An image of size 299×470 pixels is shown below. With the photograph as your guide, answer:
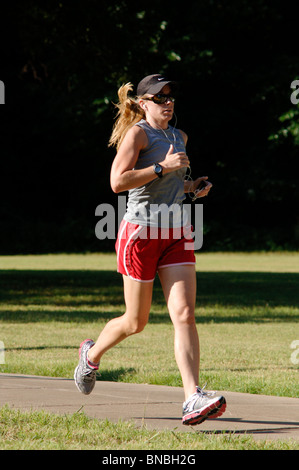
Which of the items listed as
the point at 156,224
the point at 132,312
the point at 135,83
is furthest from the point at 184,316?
the point at 135,83

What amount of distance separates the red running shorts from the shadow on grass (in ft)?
27.7

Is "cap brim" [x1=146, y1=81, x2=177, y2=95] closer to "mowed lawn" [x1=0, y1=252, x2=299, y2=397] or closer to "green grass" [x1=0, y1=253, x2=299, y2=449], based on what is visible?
"green grass" [x1=0, y1=253, x2=299, y2=449]

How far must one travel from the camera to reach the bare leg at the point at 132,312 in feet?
19.1

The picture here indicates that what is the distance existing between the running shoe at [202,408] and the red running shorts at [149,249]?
0.90 m

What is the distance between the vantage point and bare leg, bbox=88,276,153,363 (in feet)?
19.1

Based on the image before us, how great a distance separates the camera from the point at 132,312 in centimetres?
589

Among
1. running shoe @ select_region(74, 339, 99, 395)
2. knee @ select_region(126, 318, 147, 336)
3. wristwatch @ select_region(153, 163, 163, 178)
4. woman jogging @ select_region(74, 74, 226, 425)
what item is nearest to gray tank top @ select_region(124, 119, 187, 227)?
woman jogging @ select_region(74, 74, 226, 425)

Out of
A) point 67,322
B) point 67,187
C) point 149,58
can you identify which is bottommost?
point 67,322

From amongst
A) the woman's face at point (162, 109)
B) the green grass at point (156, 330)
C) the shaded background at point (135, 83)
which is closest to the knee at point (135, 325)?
the green grass at point (156, 330)

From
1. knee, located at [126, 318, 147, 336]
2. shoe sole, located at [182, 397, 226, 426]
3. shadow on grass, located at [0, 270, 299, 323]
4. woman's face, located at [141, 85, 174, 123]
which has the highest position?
woman's face, located at [141, 85, 174, 123]

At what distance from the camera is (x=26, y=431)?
4.93 meters

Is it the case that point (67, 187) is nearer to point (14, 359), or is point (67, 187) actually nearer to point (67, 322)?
point (67, 322)
